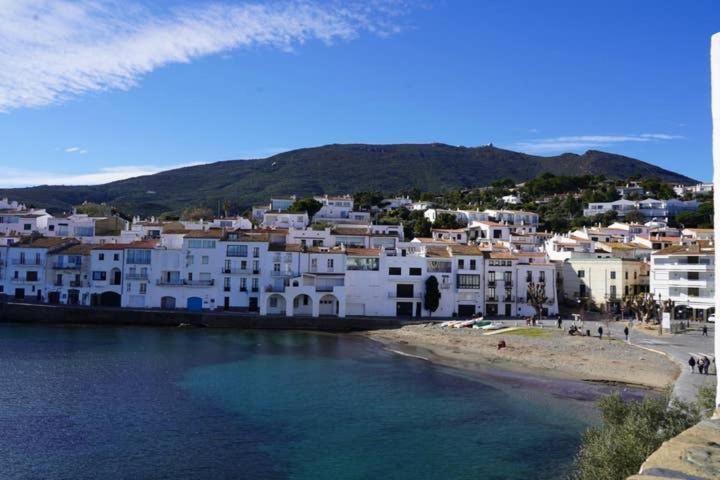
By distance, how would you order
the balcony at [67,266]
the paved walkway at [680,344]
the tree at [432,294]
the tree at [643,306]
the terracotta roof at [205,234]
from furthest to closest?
1. the balcony at [67,266]
2. the terracotta roof at [205,234]
3. the tree at [432,294]
4. the tree at [643,306]
5. the paved walkway at [680,344]

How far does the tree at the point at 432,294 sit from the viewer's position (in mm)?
58031

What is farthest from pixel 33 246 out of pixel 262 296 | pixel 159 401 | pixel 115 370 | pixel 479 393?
pixel 479 393

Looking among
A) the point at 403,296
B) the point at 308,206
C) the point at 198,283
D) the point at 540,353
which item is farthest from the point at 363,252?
the point at 308,206

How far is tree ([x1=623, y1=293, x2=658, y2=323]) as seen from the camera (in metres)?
55.3

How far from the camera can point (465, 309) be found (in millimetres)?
59188

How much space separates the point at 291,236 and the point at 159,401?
125 ft

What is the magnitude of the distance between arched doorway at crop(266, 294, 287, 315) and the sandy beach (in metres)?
9.94

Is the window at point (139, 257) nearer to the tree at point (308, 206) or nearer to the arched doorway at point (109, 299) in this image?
the arched doorway at point (109, 299)

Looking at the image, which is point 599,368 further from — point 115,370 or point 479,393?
point 115,370

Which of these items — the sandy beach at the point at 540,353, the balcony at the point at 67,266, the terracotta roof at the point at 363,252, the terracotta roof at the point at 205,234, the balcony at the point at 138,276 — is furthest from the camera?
the balcony at the point at 67,266

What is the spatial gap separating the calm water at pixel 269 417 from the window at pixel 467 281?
727 inches

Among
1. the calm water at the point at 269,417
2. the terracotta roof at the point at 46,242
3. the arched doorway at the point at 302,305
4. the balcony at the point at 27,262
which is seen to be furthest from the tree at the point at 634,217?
the balcony at the point at 27,262

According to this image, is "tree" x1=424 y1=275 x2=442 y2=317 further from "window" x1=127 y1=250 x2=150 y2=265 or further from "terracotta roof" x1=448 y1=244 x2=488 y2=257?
"window" x1=127 y1=250 x2=150 y2=265

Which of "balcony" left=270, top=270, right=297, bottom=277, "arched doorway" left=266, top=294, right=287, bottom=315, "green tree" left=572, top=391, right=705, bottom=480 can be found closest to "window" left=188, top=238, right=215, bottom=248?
"balcony" left=270, top=270, right=297, bottom=277
